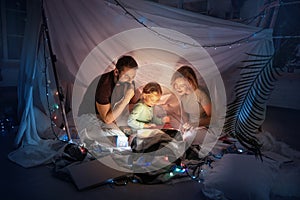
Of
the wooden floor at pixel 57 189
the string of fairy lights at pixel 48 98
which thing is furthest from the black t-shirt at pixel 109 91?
the wooden floor at pixel 57 189

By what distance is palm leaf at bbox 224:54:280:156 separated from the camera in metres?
2.30

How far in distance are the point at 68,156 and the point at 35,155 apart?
0.28m

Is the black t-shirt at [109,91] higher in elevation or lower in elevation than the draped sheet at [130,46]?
lower

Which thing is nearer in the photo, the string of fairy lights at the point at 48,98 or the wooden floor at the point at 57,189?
the wooden floor at the point at 57,189

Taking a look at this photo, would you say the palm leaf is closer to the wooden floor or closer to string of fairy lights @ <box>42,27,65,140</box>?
the wooden floor

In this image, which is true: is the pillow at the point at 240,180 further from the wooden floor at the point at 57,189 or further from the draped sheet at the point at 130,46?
the draped sheet at the point at 130,46

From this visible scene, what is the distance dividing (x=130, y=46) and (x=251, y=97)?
131cm

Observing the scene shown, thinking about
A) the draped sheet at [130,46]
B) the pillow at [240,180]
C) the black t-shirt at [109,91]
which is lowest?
the pillow at [240,180]

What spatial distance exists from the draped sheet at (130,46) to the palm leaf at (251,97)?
0.09 metres

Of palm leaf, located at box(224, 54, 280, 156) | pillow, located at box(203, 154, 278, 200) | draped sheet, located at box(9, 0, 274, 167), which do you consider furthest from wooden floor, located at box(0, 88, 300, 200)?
palm leaf, located at box(224, 54, 280, 156)

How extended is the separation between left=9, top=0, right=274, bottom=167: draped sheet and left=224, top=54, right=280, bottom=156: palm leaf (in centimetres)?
9

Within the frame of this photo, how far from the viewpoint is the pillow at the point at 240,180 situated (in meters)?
1.26

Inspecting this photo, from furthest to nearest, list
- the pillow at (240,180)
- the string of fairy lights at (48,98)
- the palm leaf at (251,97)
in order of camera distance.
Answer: the palm leaf at (251,97) → the string of fairy lights at (48,98) → the pillow at (240,180)

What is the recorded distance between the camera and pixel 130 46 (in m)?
2.40
